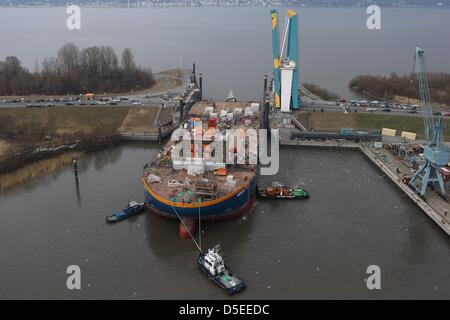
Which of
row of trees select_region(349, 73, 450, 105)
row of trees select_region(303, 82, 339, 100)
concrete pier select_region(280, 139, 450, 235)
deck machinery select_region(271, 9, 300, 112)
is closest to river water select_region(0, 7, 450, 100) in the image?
row of trees select_region(349, 73, 450, 105)

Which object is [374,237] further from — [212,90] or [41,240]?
[212,90]

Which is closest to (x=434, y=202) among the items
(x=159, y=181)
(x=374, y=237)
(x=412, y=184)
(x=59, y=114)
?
(x=412, y=184)

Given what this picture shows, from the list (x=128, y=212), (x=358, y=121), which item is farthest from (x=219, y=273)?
(x=358, y=121)

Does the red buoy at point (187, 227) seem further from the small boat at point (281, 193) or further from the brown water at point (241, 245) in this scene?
the small boat at point (281, 193)

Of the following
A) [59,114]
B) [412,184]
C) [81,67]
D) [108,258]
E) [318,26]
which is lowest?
[108,258]

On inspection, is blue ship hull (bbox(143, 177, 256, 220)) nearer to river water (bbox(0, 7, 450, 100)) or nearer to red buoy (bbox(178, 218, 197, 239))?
red buoy (bbox(178, 218, 197, 239))

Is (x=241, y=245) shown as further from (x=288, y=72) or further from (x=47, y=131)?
(x=288, y=72)

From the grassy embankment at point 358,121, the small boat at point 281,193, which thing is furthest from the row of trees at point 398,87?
the small boat at point 281,193
